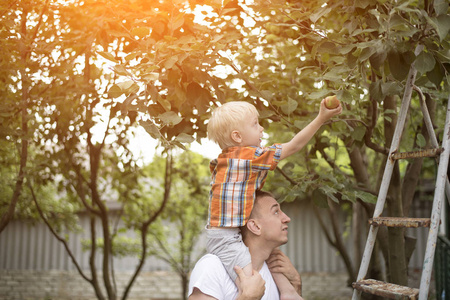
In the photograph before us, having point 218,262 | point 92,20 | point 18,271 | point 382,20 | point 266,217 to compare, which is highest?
point 92,20

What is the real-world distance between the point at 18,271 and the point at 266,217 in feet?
38.9

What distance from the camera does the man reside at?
263cm

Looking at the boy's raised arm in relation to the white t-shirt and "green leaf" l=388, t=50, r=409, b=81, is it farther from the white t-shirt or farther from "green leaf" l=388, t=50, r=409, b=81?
the white t-shirt

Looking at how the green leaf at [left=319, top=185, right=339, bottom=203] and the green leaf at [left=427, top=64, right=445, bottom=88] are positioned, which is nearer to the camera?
the green leaf at [left=427, top=64, right=445, bottom=88]

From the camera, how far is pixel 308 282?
1193 centimetres

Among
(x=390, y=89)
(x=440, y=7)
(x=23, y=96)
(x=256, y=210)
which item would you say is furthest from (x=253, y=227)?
(x=23, y=96)

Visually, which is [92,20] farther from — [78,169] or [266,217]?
[266,217]

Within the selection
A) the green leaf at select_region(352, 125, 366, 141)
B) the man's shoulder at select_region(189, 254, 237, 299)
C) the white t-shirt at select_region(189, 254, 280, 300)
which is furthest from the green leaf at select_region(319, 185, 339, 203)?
the man's shoulder at select_region(189, 254, 237, 299)

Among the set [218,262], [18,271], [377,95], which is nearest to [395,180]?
[377,95]

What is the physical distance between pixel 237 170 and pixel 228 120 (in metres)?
0.25

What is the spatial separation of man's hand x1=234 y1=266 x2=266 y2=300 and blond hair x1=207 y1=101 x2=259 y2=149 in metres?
0.64

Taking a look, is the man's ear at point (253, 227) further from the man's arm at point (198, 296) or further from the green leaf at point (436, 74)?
the green leaf at point (436, 74)

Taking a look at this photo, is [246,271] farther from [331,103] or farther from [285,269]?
[331,103]

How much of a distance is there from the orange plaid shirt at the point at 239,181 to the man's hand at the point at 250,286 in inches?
9.6
